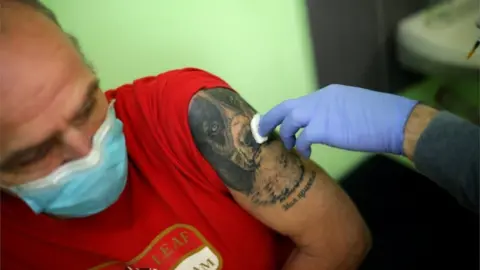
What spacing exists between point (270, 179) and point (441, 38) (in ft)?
3.40

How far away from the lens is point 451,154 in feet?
2.72

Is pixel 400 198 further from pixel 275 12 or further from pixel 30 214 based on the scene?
pixel 30 214

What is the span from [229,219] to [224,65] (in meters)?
0.51

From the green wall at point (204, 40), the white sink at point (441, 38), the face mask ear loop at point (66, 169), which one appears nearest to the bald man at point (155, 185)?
the face mask ear loop at point (66, 169)

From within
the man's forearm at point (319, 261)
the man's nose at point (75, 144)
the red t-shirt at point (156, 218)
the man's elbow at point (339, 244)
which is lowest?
the man's forearm at point (319, 261)

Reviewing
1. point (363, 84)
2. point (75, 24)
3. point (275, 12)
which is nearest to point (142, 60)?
point (75, 24)

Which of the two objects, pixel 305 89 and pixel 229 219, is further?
pixel 305 89

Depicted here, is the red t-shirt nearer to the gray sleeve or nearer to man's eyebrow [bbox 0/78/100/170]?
man's eyebrow [bbox 0/78/100/170]

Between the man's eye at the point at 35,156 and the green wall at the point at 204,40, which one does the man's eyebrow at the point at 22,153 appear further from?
the green wall at the point at 204,40

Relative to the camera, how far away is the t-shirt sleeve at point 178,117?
993mm

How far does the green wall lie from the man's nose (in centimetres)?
34

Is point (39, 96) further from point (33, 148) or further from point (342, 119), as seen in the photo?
point (342, 119)

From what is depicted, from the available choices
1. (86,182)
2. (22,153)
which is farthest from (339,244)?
(22,153)

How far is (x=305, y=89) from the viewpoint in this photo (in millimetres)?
1661
